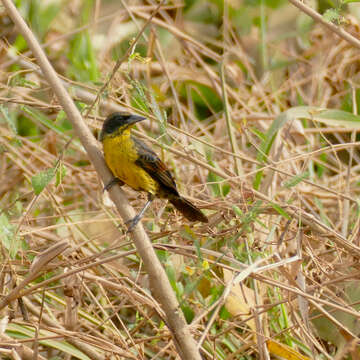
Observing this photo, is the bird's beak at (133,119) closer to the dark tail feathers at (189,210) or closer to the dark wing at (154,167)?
the dark wing at (154,167)

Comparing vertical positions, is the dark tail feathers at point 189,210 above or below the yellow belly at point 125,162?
below

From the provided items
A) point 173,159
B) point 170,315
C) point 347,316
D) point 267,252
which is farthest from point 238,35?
point 170,315

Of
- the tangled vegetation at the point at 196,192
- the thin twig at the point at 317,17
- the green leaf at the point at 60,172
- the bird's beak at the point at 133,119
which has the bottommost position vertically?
the tangled vegetation at the point at 196,192

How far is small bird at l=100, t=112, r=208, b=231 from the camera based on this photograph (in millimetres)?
3072

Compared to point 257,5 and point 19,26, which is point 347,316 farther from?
point 257,5

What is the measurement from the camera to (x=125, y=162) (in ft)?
10.1

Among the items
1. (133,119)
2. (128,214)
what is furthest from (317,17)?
(128,214)

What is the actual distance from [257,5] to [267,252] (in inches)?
A: 138

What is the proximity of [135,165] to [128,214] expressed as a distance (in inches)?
28.2

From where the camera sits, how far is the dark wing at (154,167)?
324cm

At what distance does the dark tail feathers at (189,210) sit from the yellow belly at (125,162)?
163mm

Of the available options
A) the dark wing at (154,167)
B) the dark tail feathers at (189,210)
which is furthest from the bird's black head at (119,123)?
the dark tail feathers at (189,210)

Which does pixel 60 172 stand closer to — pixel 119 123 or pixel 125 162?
pixel 125 162

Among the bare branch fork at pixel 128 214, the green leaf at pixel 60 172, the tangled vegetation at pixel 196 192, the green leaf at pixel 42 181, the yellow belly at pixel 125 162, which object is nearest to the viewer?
the bare branch fork at pixel 128 214
